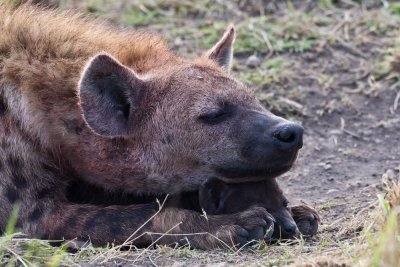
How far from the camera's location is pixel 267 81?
7.29 metres

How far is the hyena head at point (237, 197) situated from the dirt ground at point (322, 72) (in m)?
0.37

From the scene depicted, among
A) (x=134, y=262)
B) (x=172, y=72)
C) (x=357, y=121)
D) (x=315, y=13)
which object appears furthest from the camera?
(x=315, y=13)

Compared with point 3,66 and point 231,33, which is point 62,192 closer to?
point 3,66

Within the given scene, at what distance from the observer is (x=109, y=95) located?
4.88 m

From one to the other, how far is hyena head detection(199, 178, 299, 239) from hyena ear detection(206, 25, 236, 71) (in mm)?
861

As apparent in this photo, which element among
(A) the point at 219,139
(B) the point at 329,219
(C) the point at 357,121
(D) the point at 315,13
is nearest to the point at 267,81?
(C) the point at 357,121

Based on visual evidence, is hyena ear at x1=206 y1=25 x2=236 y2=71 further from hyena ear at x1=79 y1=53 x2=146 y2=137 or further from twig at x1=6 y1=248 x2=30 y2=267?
twig at x1=6 y1=248 x2=30 y2=267

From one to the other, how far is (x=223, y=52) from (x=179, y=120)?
81cm

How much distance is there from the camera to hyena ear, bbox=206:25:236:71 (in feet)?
18.0

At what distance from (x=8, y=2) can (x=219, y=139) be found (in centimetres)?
155

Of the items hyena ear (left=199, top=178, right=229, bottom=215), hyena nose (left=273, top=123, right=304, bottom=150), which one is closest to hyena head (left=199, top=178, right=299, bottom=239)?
hyena ear (left=199, top=178, right=229, bottom=215)

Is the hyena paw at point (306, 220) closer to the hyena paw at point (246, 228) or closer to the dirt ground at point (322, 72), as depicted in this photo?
the dirt ground at point (322, 72)

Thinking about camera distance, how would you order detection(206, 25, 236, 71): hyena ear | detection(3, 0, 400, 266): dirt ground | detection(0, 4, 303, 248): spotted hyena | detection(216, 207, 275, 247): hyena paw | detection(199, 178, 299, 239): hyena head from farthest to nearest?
detection(3, 0, 400, 266): dirt ground, detection(206, 25, 236, 71): hyena ear, detection(199, 178, 299, 239): hyena head, detection(0, 4, 303, 248): spotted hyena, detection(216, 207, 275, 247): hyena paw

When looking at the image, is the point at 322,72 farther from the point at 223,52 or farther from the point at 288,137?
the point at 288,137
